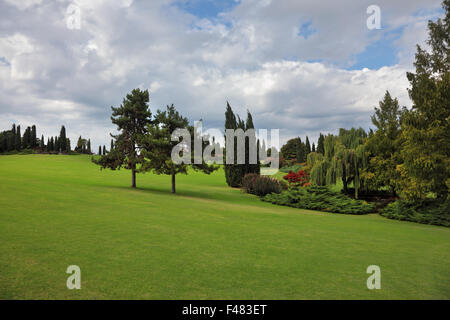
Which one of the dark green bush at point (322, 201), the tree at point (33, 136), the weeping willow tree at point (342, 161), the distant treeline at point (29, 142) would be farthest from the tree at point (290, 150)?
the tree at point (33, 136)

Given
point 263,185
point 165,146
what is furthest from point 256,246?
point 263,185

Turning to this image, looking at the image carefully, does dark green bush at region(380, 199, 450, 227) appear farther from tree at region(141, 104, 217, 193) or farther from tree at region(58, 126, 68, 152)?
tree at region(58, 126, 68, 152)

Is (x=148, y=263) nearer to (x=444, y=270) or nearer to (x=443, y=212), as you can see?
(x=444, y=270)

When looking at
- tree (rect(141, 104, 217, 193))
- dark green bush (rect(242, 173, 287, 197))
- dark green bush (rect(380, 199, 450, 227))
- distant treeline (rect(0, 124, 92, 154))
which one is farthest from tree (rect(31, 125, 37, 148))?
dark green bush (rect(380, 199, 450, 227))

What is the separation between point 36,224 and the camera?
908 cm

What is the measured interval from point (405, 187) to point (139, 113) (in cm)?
2502

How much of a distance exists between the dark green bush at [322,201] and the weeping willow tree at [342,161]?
2.19 metres

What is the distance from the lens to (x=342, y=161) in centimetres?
2642

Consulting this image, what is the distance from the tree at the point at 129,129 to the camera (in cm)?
2923

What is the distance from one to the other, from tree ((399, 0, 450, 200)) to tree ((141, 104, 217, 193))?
17.1 metres

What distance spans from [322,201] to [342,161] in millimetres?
4970

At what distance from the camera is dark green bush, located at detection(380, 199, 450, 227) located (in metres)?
18.7

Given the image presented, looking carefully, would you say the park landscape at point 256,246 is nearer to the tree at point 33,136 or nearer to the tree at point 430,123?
the tree at point 430,123
